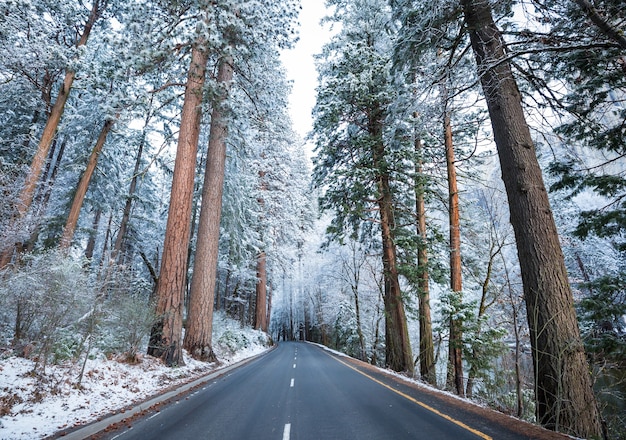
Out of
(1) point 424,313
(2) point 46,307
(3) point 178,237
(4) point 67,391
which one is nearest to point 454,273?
(1) point 424,313

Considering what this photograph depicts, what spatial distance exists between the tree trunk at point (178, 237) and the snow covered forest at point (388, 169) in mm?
49

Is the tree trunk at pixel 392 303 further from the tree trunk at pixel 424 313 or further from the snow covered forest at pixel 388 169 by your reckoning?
the tree trunk at pixel 424 313

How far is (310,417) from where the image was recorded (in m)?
5.34

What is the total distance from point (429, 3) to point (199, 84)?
790 centimetres

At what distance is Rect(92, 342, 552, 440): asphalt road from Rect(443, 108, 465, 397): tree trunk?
1878 mm

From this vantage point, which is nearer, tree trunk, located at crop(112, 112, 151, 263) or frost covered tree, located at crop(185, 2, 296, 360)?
frost covered tree, located at crop(185, 2, 296, 360)

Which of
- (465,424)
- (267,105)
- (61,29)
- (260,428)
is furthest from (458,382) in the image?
(61,29)

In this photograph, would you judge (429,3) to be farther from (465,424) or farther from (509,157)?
(465,424)

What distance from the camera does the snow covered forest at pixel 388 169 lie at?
18.2 ft

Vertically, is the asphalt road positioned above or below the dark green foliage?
below

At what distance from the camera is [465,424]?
15.3 feet

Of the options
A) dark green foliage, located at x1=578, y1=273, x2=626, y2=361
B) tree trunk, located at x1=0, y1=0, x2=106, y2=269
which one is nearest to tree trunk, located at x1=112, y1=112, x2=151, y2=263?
tree trunk, located at x1=0, y1=0, x2=106, y2=269

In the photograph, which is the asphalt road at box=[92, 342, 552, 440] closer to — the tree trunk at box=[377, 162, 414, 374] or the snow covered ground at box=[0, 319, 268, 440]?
the snow covered ground at box=[0, 319, 268, 440]

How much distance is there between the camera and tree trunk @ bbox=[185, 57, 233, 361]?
11.8 meters
